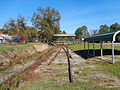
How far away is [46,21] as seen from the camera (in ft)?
139

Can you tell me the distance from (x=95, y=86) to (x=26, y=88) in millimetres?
2342

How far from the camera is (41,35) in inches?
1702

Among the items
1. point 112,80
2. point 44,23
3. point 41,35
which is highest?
point 44,23

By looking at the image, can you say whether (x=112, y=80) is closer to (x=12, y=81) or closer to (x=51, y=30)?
(x=12, y=81)

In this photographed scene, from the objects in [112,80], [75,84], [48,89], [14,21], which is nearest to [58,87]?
[48,89]

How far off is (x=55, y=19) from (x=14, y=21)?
51.1 feet

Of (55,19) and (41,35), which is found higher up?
(55,19)

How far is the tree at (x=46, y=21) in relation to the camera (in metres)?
41.7

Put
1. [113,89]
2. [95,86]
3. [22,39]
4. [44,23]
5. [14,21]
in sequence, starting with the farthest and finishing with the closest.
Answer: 1. [14,21]
2. [44,23]
3. [22,39]
4. [95,86]
5. [113,89]

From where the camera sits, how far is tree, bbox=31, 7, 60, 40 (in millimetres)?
41703

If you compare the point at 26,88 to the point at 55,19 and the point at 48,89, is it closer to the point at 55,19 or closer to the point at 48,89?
the point at 48,89

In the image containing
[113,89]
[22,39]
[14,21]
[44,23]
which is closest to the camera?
[113,89]

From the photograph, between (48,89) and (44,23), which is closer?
(48,89)

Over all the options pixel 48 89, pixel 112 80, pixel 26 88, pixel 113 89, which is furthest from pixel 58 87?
pixel 112 80
